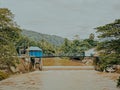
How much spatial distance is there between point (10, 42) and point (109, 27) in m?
5.13

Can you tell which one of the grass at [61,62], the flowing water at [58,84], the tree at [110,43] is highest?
the tree at [110,43]

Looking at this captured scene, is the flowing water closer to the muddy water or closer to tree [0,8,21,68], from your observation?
the muddy water

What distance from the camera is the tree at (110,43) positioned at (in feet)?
48.1

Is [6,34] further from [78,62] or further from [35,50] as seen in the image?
[78,62]

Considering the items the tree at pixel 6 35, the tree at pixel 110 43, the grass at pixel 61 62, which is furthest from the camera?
the grass at pixel 61 62

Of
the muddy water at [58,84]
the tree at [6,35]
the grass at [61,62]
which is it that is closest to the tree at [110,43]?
the muddy water at [58,84]

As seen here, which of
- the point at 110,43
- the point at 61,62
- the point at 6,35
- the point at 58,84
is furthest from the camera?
the point at 61,62

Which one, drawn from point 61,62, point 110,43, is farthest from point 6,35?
point 61,62

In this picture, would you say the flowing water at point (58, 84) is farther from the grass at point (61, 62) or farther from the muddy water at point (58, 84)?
the grass at point (61, 62)

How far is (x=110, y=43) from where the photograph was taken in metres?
15.0

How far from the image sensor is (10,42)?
16.5 meters

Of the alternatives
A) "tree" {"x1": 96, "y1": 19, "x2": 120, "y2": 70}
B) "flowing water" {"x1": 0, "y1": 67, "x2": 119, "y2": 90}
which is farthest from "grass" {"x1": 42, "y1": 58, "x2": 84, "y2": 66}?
"tree" {"x1": 96, "y1": 19, "x2": 120, "y2": 70}

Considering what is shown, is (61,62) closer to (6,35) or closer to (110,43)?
(6,35)

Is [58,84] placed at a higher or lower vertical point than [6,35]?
lower
